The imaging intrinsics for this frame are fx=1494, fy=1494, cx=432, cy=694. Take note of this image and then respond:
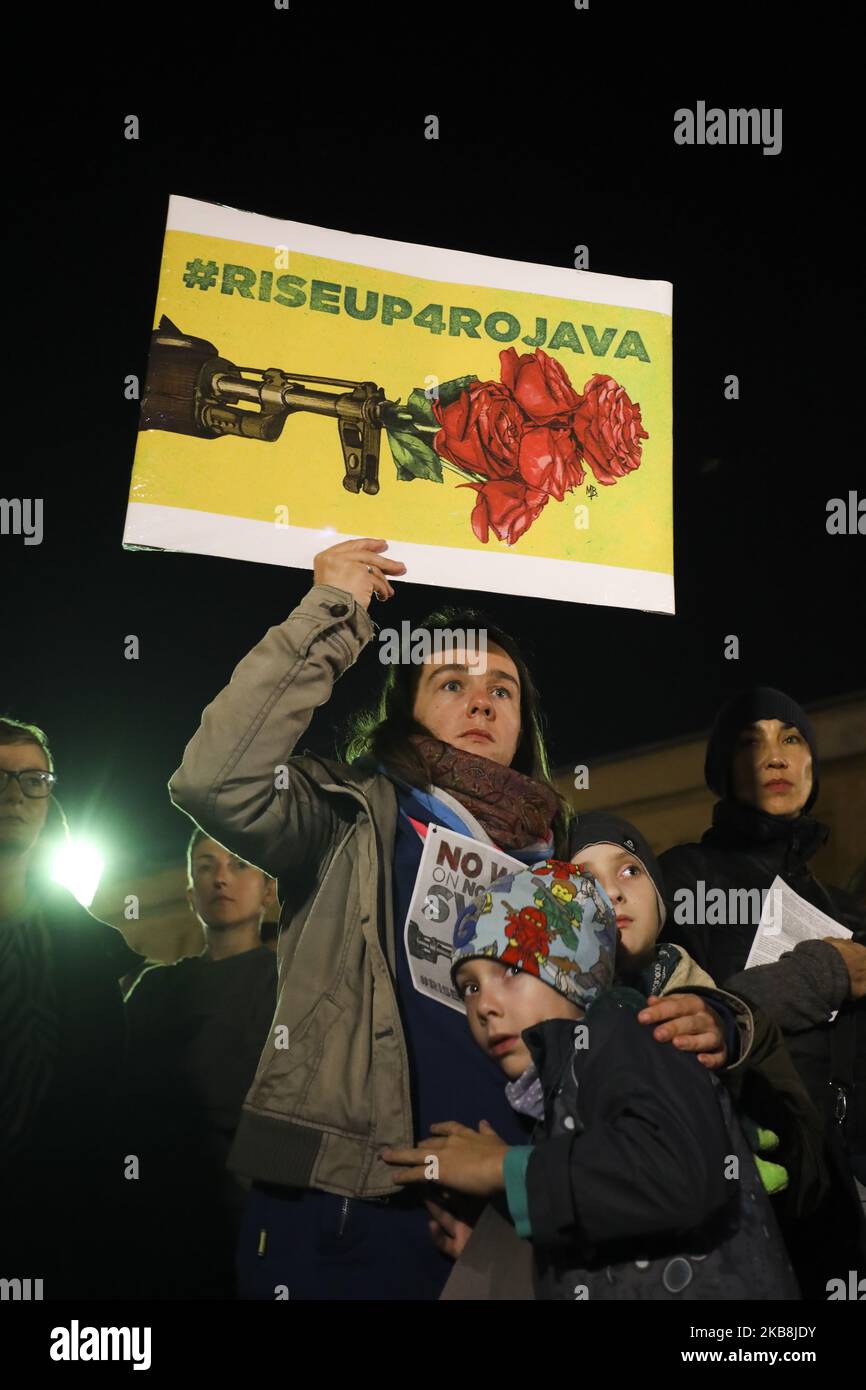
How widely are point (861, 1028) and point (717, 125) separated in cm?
246

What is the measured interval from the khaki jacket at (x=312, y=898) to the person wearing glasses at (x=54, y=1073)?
14.0 inches

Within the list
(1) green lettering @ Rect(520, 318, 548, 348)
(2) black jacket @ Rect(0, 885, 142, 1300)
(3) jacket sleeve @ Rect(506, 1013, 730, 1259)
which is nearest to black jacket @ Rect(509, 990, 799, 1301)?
(3) jacket sleeve @ Rect(506, 1013, 730, 1259)

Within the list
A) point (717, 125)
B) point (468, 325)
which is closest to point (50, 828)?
point (468, 325)

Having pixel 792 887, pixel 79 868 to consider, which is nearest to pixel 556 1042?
pixel 792 887

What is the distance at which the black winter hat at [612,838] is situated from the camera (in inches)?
123

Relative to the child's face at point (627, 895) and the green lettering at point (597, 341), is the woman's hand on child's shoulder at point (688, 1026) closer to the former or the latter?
the child's face at point (627, 895)

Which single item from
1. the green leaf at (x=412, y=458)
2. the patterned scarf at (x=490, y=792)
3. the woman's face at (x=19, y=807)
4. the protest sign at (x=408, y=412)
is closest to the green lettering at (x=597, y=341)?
the protest sign at (x=408, y=412)

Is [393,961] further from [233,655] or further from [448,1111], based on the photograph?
[233,655]

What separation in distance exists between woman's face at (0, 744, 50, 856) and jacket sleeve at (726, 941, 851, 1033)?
1457 mm

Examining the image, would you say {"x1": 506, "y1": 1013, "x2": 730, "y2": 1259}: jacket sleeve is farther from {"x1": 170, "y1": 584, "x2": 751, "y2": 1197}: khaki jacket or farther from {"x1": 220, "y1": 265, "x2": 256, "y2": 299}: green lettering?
{"x1": 220, "y1": 265, "x2": 256, "y2": 299}: green lettering

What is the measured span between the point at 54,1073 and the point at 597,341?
6.81 ft

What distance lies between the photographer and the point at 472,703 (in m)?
3.22

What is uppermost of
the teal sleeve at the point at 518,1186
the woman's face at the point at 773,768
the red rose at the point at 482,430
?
the red rose at the point at 482,430

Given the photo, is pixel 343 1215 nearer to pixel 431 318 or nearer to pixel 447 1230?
pixel 447 1230
